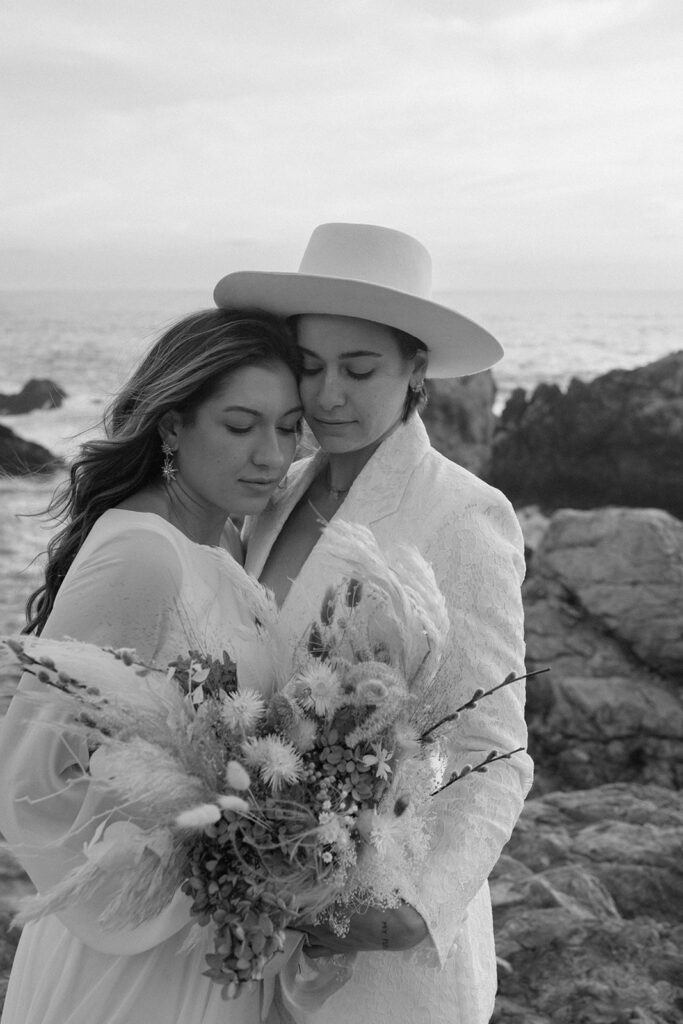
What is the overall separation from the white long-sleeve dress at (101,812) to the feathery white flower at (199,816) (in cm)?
48

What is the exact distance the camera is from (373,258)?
277 cm

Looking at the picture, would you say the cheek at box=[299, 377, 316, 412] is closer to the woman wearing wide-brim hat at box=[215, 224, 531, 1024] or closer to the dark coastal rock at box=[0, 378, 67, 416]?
the woman wearing wide-brim hat at box=[215, 224, 531, 1024]

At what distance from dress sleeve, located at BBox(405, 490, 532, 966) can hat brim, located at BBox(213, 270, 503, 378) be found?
555 millimetres

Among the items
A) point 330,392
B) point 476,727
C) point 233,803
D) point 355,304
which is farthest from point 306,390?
point 233,803

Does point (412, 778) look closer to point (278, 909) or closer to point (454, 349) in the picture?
point (278, 909)

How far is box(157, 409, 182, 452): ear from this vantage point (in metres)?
2.69

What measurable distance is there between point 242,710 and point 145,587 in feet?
1.91

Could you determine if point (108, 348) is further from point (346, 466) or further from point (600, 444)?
point (346, 466)

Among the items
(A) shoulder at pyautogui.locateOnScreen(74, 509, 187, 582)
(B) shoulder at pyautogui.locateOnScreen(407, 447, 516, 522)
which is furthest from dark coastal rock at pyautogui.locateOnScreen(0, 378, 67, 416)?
(A) shoulder at pyautogui.locateOnScreen(74, 509, 187, 582)

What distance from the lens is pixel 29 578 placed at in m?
13.7

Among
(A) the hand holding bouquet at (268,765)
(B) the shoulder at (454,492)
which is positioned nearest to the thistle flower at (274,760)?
(A) the hand holding bouquet at (268,765)

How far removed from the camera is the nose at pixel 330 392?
2689 mm

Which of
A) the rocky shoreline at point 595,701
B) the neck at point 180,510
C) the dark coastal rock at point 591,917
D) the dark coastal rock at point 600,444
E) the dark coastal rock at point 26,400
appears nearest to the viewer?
the neck at point 180,510

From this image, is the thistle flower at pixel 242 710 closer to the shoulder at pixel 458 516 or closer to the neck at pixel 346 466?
the shoulder at pixel 458 516
